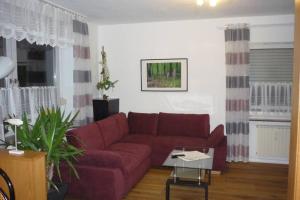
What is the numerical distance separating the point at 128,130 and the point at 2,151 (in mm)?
2816

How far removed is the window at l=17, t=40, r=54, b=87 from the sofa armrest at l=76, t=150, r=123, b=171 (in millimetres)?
1289

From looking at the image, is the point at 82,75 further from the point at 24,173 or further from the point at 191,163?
the point at 24,173

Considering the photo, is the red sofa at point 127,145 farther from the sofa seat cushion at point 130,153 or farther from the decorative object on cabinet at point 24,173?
the decorative object on cabinet at point 24,173

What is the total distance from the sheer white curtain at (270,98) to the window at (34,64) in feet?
10.9

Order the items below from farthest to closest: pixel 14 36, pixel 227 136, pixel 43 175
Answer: pixel 227 136
pixel 14 36
pixel 43 175

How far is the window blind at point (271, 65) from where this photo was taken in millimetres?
4586

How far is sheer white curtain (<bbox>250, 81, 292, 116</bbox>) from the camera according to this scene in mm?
4594

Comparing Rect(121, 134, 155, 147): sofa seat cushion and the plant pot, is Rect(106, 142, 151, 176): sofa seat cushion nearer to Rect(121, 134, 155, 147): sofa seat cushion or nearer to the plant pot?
Rect(121, 134, 155, 147): sofa seat cushion

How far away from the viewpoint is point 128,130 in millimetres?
4945

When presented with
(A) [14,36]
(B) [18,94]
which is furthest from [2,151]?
(A) [14,36]

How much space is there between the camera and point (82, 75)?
4.46 m

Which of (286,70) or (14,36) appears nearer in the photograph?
(14,36)

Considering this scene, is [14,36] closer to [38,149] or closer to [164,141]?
[38,149]

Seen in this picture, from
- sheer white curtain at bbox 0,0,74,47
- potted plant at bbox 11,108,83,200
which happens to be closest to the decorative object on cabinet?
potted plant at bbox 11,108,83,200
